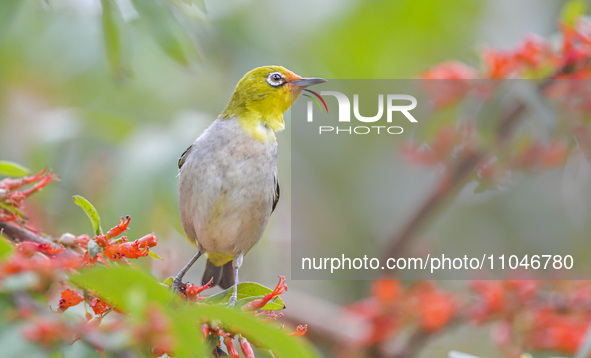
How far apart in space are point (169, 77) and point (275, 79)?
4.19 meters

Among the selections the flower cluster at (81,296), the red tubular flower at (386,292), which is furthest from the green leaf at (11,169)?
the red tubular flower at (386,292)

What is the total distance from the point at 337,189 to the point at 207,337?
6.48 meters

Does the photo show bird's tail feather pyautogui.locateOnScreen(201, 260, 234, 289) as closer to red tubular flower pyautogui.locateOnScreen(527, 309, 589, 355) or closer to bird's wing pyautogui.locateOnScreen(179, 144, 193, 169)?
bird's wing pyautogui.locateOnScreen(179, 144, 193, 169)

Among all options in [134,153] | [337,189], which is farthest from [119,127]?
[337,189]

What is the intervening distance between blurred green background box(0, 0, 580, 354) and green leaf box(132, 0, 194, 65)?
3.87 feet

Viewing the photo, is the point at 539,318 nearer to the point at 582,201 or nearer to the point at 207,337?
→ the point at 582,201

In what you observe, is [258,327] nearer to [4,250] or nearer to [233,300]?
[4,250]

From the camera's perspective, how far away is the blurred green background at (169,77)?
4.67 meters

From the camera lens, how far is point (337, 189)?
8.57 meters

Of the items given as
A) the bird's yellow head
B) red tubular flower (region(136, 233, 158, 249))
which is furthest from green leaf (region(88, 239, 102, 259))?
the bird's yellow head

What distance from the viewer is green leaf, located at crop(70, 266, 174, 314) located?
4.91 feet

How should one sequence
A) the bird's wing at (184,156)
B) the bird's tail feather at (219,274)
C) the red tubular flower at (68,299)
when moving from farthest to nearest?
the bird's tail feather at (219,274) → the bird's wing at (184,156) → the red tubular flower at (68,299)

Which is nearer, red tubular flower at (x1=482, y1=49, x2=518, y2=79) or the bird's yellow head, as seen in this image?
the bird's yellow head

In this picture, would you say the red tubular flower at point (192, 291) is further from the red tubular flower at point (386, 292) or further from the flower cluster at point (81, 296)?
the red tubular flower at point (386, 292)
